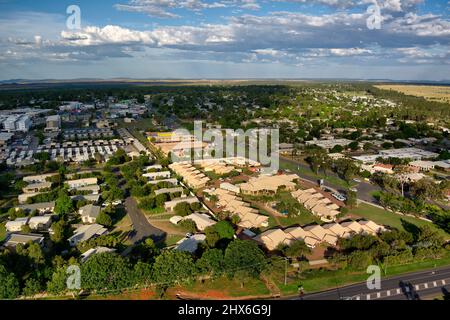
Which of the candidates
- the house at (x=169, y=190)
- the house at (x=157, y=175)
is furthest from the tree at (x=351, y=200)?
the house at (x=157, y=175)

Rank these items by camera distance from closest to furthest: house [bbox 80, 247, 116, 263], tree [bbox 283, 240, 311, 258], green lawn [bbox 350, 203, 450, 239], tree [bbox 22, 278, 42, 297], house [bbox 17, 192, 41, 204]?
tree [bbox 22, 278, 42, 297], house [bbox 80, 247, 116, 263], tree [bbox 283, 240, 311, 258], green lawn [bbox 350, 203, 450, 239], house [bbox 17, 192, 41, 204]

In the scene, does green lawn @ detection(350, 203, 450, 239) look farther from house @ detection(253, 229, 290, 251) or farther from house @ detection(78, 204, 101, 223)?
house @ detection(78, 204, 101, 223)

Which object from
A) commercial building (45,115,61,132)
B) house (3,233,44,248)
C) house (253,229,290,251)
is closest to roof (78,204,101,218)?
house (3,233,44,248)

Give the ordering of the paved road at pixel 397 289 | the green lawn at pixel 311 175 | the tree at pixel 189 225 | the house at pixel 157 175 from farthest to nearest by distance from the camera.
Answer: the house at pixel 157 175
the green lawn at pixel 311 175
the tree at pixel 189 225
the paved road at pixel 397 289

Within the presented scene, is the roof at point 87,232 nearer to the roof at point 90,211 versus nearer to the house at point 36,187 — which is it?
the roof at point 90,211
